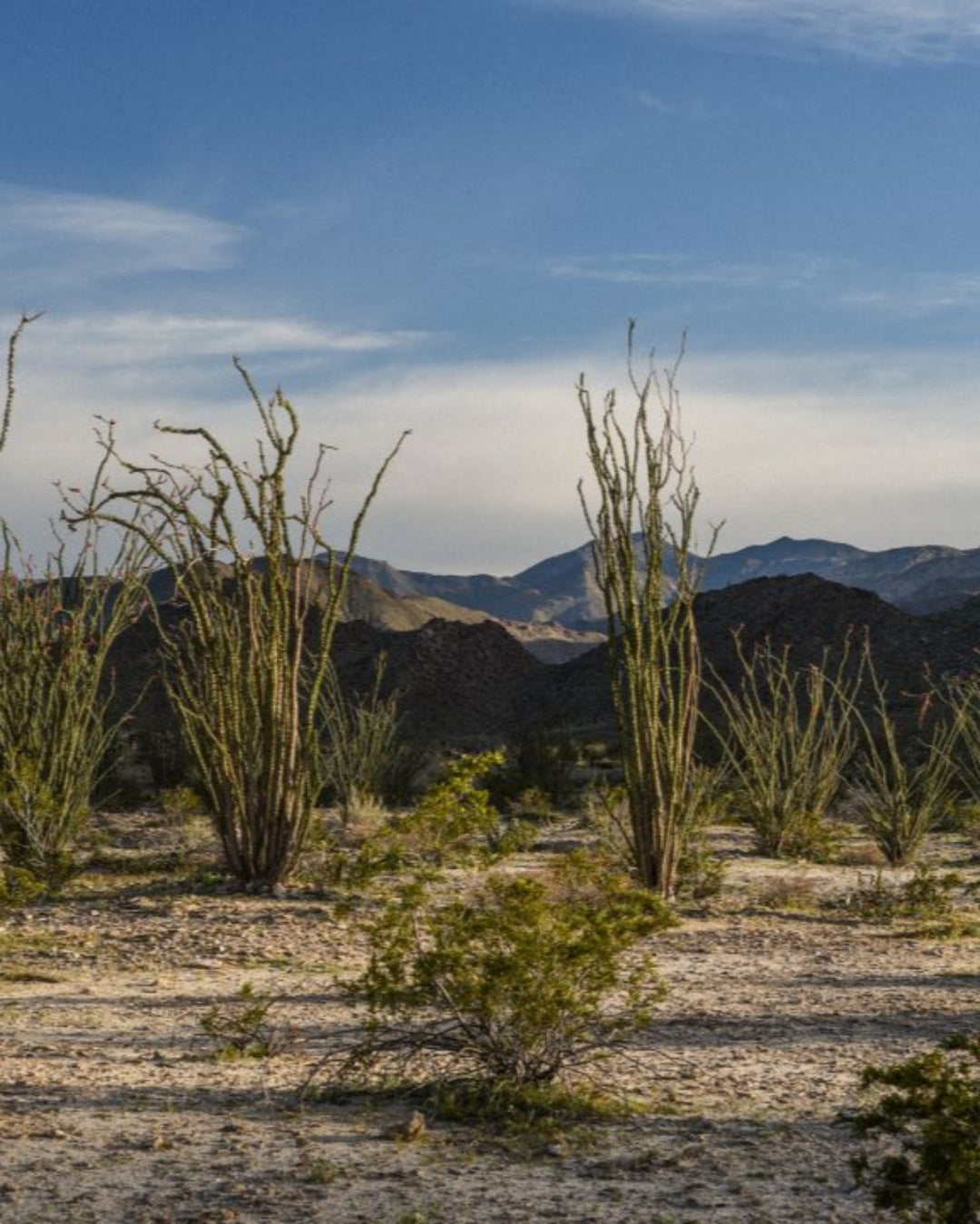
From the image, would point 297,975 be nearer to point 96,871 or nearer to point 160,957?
point 160,957

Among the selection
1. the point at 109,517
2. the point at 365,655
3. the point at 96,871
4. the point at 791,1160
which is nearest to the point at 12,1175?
the point at 791,1160

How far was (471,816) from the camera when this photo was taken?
7.41m

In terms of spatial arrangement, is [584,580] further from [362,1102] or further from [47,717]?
[362,1102]

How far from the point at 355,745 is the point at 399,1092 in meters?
12.0

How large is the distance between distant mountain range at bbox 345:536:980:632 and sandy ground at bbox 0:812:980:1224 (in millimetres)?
81511

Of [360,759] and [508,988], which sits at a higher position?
[360,759]

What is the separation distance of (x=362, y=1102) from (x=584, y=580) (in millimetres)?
125685

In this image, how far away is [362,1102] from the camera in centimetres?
554

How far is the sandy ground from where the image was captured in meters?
4.48

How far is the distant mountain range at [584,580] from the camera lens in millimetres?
103875

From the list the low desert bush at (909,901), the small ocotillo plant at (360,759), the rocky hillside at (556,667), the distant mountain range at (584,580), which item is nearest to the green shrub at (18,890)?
the low desert bush at (909,901)

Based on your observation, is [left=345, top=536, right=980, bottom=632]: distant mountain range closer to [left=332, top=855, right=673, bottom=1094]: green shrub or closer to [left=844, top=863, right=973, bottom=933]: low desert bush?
[left=844, top=863, right=973, bottom=933]: low desert bush

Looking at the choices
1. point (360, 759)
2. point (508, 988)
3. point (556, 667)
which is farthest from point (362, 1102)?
point (556, 667)

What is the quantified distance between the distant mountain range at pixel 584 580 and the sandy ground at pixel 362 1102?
81.5 m
